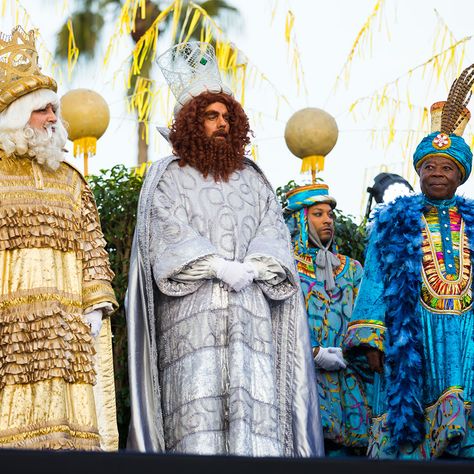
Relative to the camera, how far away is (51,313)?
209 inches

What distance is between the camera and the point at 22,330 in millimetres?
5254

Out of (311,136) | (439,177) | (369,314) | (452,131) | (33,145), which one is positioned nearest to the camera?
(33,145)

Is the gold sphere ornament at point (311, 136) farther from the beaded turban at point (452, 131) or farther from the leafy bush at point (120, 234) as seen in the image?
the beaded turban at point (452, 131)

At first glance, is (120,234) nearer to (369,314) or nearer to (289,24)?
(369,314)

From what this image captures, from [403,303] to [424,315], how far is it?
14 cm

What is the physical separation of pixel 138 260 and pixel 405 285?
1.49 meters

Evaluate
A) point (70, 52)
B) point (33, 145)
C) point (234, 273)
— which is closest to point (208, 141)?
point (234, 273)

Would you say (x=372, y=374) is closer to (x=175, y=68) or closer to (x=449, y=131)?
(x=449, y=131)

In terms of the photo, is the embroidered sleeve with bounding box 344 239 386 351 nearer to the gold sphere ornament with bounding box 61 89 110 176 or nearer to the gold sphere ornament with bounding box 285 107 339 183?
the gold sphere ornament with bounding box 285 107 339 183

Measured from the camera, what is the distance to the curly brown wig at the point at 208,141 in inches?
243

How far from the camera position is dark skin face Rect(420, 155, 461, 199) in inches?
253

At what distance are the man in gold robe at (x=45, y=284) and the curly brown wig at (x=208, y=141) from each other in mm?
665

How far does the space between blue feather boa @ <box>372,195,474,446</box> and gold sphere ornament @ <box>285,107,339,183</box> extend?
281 centimetres

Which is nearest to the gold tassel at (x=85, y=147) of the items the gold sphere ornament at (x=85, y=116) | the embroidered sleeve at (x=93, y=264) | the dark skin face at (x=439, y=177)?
the gold sphere ornament at (x=85, y=116)
